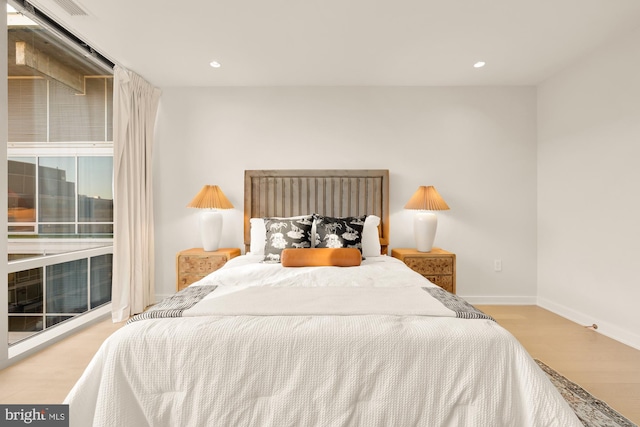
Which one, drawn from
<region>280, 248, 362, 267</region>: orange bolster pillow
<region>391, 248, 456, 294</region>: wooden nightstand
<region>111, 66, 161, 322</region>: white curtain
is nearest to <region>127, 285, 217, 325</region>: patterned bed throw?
<region>280, 248, 362, 267</region>: orange bolster pillow

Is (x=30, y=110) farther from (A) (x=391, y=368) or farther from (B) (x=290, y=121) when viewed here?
(A) (x=391, y=368)

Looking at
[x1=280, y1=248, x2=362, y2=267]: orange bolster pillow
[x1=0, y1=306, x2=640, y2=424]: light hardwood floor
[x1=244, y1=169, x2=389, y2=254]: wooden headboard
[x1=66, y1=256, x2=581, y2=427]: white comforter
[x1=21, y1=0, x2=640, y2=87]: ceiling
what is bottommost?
[x1=0, y1=306, x2=640, y2=424]: light hardwood floor

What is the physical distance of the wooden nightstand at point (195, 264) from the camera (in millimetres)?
3244

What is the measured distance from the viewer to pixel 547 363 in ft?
7.56

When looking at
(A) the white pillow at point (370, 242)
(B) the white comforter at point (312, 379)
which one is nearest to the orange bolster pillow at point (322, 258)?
(A) the white pillow at point (370, 242)

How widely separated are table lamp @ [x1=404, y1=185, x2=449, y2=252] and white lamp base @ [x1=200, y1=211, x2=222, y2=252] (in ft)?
6.77

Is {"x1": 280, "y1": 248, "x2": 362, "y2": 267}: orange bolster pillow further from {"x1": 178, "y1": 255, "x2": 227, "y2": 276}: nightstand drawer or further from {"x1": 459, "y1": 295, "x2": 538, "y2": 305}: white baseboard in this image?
{"x1": 459, "y1": 295, "x2": 538, "y2": 305}: white baseboard

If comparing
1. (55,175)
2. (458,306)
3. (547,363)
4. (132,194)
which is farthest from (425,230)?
(55,175)

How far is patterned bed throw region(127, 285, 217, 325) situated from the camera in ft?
4.86

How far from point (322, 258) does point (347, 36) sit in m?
1.85

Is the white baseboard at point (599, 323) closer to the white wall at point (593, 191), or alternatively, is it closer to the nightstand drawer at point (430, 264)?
the white wall at point (593, 191)

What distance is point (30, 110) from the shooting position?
7.97 ft

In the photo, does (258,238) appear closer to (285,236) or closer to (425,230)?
(285,236)

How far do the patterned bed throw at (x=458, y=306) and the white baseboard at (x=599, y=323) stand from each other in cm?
201
